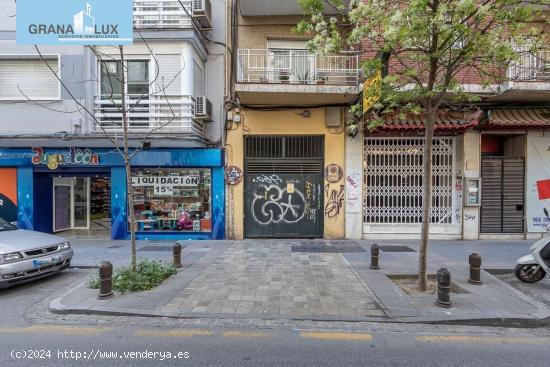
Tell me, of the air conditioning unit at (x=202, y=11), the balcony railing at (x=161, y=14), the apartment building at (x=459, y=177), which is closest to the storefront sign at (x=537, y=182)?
the apartment building at (x=459, y=177)

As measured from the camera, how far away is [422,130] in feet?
33.7

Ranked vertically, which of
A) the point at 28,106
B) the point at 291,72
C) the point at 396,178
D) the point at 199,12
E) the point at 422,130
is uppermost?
the point at 199,12

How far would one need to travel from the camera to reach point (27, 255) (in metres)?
6.01

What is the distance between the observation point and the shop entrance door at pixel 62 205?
39.8 feet

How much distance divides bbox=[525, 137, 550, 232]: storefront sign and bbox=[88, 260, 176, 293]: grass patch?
1082cm

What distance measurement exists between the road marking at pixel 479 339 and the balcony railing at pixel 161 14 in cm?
974

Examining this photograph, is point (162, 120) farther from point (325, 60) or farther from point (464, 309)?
point (464, 309)

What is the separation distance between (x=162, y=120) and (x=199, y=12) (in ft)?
11.3

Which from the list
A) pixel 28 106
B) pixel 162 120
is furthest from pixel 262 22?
pixel 28 106

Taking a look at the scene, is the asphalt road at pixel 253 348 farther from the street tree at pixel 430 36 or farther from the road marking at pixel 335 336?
the street tree at pixel 430 36

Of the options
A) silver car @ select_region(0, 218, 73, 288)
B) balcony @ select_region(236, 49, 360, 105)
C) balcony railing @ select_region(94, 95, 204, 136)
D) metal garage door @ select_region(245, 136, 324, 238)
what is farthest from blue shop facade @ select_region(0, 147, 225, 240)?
silver car @ select_region(0, 218, 73, 288)

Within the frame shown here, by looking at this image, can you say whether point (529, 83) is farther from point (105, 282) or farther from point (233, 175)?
point (105, 282)

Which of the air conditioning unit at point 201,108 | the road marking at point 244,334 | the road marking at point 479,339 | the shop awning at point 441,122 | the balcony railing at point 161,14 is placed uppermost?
the balcony railing at point 161,14

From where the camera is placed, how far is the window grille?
10.7 m
